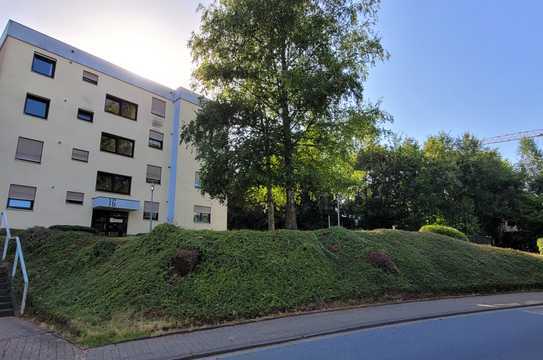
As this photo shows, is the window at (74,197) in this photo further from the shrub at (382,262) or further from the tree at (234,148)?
the shrub at (382,262)

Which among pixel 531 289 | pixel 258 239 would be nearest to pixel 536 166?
pixel 531 289

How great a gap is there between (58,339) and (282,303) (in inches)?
182

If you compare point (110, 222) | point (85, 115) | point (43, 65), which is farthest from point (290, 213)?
point (43, 65)

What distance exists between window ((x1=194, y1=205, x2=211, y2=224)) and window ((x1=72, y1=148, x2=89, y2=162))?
325 inches

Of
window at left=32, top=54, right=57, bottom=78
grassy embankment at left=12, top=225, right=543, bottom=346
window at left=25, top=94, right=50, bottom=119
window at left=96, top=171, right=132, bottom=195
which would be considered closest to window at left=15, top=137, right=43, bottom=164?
window at left=25, top=94, right=50, bottom=119

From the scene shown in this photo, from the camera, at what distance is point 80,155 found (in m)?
20.5

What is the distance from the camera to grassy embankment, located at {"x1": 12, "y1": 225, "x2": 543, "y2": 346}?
23.7ft

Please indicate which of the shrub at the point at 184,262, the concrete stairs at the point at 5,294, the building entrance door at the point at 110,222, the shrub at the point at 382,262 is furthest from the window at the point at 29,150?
the shrub at the point at 382,262

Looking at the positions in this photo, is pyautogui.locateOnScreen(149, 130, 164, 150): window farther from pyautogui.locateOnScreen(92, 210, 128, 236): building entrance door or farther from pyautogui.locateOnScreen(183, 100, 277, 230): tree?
pyautogui.locateOnScreen(183, 100, 277, 230): tree

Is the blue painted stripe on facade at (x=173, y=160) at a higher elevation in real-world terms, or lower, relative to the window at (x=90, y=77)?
lower

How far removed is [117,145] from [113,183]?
101 inches

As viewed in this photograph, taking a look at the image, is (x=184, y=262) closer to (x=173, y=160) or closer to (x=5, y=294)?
(x=5, y=294)

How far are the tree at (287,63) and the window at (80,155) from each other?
976 cm

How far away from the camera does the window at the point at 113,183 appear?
836 inches
